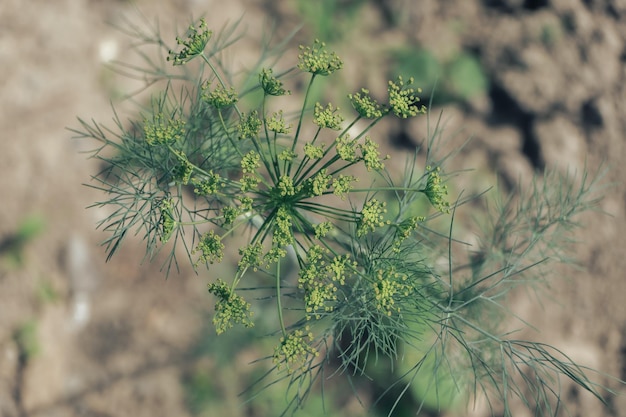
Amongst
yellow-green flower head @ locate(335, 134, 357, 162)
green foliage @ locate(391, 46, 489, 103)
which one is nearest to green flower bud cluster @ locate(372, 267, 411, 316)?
yellow-green flower head @ locate(335, 134, 357, 162)

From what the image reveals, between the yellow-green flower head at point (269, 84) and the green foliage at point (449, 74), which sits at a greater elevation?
the green foliage at point (449, 74)

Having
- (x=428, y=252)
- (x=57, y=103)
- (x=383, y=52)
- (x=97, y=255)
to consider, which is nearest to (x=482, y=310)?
(x=428, y=252)

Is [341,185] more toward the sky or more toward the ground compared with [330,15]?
more toward the ground

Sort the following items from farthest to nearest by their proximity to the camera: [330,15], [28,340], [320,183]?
[330,15]
[28,340]
[320,183]

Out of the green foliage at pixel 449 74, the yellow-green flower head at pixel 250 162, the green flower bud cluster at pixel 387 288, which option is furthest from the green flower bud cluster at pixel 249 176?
the green foliage at pixel 449 74

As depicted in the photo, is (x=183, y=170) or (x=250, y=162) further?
(x=183, y=170)

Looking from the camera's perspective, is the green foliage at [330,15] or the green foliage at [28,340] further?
the green foliage at [330,15]

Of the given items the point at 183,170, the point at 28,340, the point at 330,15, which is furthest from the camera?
the point at 330,15

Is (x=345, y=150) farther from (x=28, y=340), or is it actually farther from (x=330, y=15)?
(x=28, y=340)

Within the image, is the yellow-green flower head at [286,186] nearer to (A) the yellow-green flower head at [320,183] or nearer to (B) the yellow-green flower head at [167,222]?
(A) the yellow-green flower head at [320,183]

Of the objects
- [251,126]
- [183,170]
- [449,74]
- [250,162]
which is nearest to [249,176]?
[250,162]

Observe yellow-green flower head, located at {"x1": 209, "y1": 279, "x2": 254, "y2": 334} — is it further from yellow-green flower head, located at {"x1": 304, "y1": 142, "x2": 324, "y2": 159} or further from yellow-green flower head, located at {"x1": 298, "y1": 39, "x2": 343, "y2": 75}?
yellow-green flower head, located at {"x1": 298, "y1": 39, "x2": 343, "y2": 75}

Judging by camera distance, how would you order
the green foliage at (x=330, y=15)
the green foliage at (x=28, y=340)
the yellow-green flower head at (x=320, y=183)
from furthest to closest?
the green foliage at (x=330, y=15)
the green foliage at (x=28, y=340)
the yellow-green flower head at (x=320, y=183)
